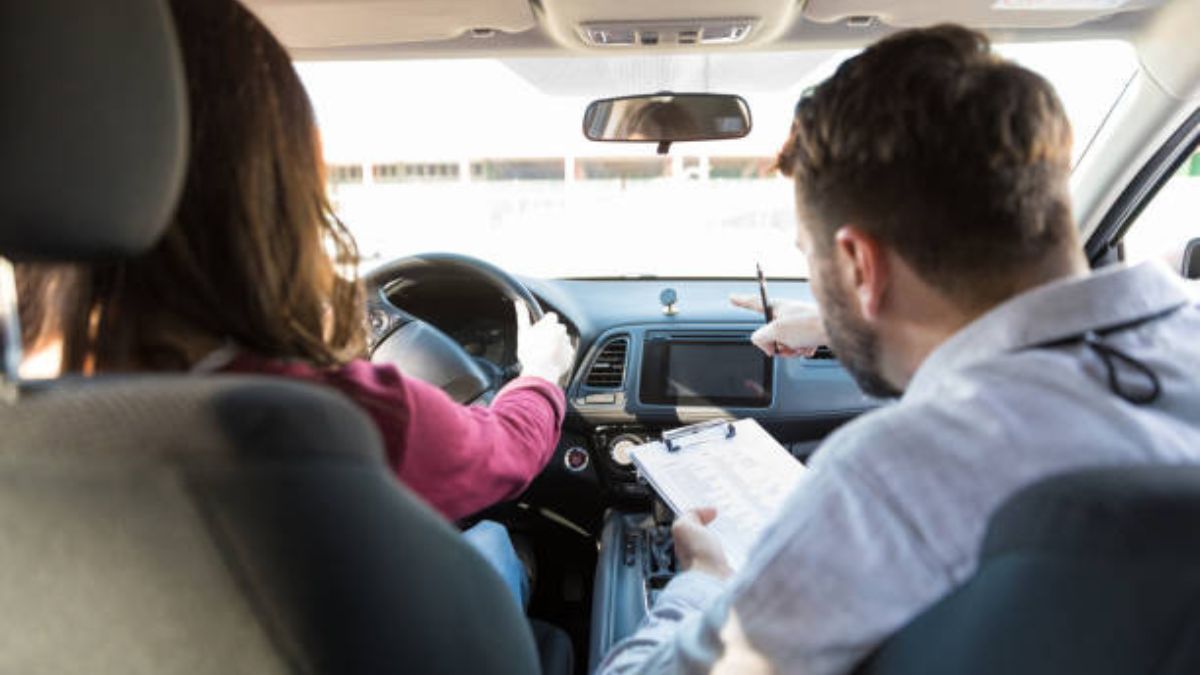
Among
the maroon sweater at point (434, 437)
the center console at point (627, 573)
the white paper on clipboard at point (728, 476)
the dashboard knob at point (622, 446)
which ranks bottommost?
the center console at point (627, 573)

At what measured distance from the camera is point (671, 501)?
1918 mm

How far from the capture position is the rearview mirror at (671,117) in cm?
262

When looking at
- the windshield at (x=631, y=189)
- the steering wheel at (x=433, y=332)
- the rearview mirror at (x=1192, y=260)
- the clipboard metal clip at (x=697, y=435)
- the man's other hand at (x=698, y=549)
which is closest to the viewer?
the man's other hand at (x=698, y=549)

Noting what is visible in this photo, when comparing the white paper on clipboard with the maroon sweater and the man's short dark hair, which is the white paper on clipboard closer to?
the maroon sweater

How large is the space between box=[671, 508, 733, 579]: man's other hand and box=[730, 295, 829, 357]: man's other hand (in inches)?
24.8

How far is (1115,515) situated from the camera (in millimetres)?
772

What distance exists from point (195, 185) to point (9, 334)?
287mm

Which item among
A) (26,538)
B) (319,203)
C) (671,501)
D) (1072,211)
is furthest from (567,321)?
(26,538)

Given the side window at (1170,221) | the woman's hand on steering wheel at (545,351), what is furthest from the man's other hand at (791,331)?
the side window at (1170,221)

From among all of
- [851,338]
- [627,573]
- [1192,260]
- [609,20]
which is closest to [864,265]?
[851,338]

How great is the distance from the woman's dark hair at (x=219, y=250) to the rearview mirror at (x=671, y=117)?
1744 millimetres

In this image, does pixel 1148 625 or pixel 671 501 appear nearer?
pixel 1148 625

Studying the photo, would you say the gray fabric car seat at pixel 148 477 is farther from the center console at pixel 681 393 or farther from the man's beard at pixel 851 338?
the center console at pixel 681 393

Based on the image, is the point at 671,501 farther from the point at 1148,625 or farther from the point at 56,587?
the point at 56,587
